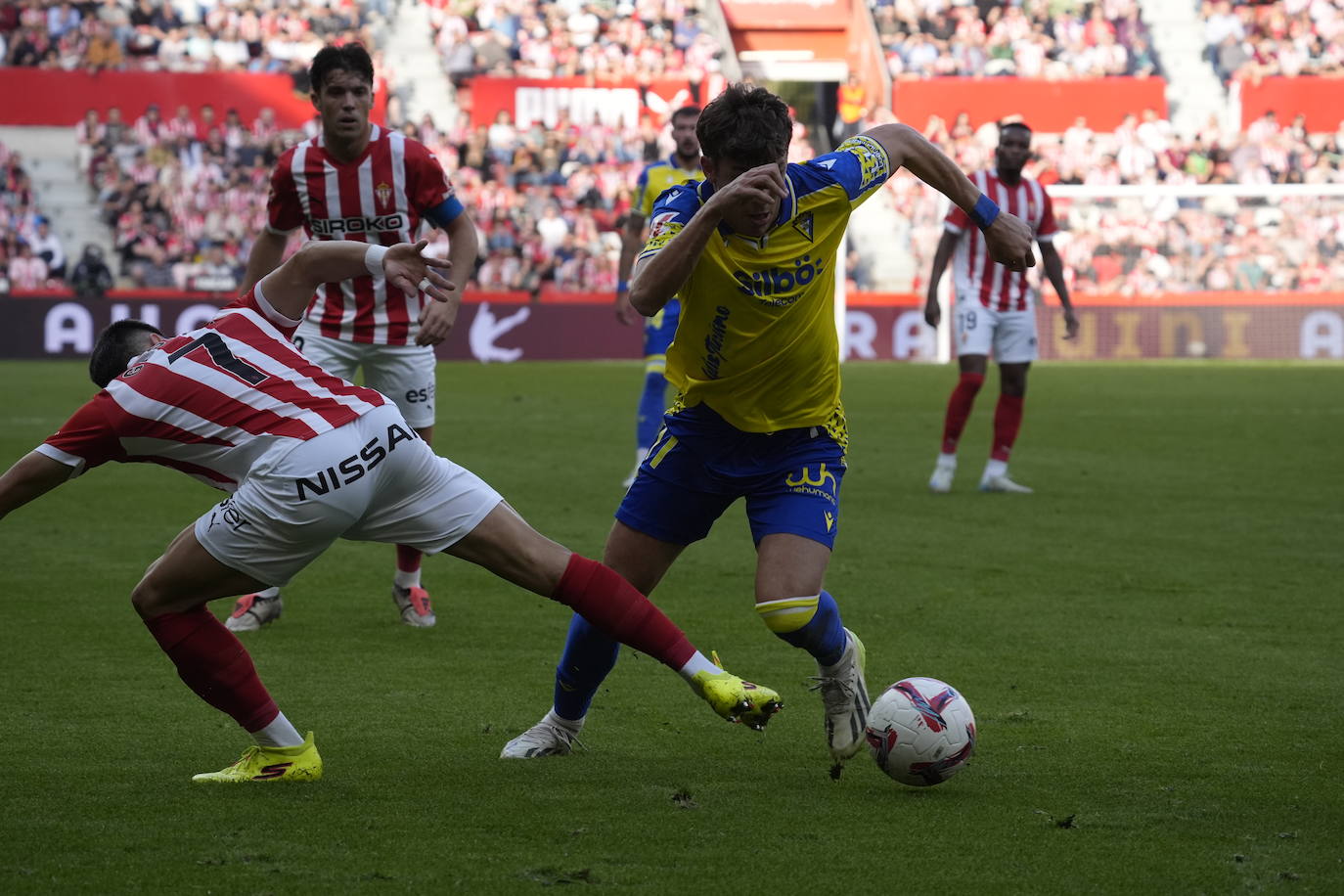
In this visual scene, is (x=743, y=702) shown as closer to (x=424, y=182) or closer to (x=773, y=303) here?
(x=773, y=303)

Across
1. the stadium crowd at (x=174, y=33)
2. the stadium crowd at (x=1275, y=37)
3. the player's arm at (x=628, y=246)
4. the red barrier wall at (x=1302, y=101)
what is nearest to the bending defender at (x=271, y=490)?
the player's arm at (x=628, y=246)

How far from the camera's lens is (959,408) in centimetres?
1163

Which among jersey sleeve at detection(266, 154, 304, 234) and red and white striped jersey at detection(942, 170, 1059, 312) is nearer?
jersey sleeve at detection(266, 154, 304, 234)

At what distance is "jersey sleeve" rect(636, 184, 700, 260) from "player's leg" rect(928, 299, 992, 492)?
7.20 metres

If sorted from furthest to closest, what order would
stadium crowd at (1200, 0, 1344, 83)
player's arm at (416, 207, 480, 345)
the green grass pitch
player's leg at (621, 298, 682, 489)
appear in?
stadium crowd at (1200, 0, 1344, 83) < player's leg at (621, 298, 682, 489) < player's arm at (416, 207, 480, 345) < the green grass pitch

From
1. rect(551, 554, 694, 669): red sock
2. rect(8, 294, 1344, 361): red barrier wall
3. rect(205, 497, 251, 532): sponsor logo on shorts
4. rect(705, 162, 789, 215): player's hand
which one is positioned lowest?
rect(8, 294, 1344, 361): red barrier wall

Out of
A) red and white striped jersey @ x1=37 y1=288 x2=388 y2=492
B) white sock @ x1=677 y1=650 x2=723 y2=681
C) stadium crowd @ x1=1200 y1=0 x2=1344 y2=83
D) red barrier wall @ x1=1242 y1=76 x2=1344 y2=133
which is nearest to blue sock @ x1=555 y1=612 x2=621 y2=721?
white sock @ x1=677 y1=650 x2=723 y2=681

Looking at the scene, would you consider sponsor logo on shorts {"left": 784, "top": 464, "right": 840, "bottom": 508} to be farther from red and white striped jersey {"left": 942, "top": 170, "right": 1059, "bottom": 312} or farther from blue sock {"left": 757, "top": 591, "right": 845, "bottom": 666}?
red and white striped jersey {"left": 942, "top": 170, "right": 1059, "bottom": 312}

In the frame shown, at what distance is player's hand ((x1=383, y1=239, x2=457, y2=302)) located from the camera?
466 centimetres

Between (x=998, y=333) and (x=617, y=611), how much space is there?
7.66 m

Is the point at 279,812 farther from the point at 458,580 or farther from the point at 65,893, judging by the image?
the point at 458,580

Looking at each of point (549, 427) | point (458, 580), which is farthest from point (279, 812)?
point (549, 427)

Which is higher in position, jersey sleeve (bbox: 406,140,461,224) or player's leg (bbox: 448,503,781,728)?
jersey sleeve (bbox: 406,140,461,224)

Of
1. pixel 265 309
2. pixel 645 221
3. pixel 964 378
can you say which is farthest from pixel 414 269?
pixel 964 378
